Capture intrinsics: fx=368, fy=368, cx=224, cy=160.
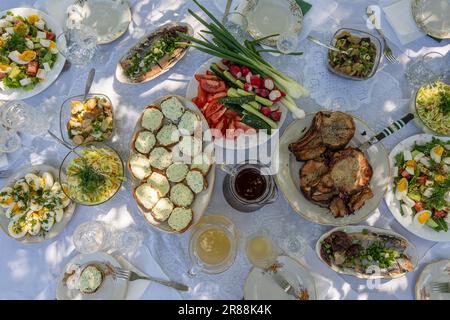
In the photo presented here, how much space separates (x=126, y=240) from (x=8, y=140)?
2.89 ft

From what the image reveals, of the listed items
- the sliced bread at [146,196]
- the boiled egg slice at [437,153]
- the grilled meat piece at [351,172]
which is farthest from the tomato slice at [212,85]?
the boiled egg slice at [437,153]

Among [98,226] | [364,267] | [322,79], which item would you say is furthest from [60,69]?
[364,267]

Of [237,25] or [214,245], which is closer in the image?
[214,245]

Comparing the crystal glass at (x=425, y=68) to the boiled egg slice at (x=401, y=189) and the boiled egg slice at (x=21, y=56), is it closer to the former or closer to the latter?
the boiled egg slice at (x=401, y=189)

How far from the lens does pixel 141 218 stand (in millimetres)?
2059

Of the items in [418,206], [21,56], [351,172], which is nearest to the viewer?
[351,172]

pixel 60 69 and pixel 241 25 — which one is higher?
pixel 241 25

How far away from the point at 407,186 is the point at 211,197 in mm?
1042

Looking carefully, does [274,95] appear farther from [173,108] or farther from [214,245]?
[214,245]

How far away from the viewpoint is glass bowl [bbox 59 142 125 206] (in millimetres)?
1958

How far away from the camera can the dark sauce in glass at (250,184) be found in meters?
1.88

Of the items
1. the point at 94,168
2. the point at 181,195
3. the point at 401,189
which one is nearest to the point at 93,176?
the point at 94,168

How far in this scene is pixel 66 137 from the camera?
2.11 metres
